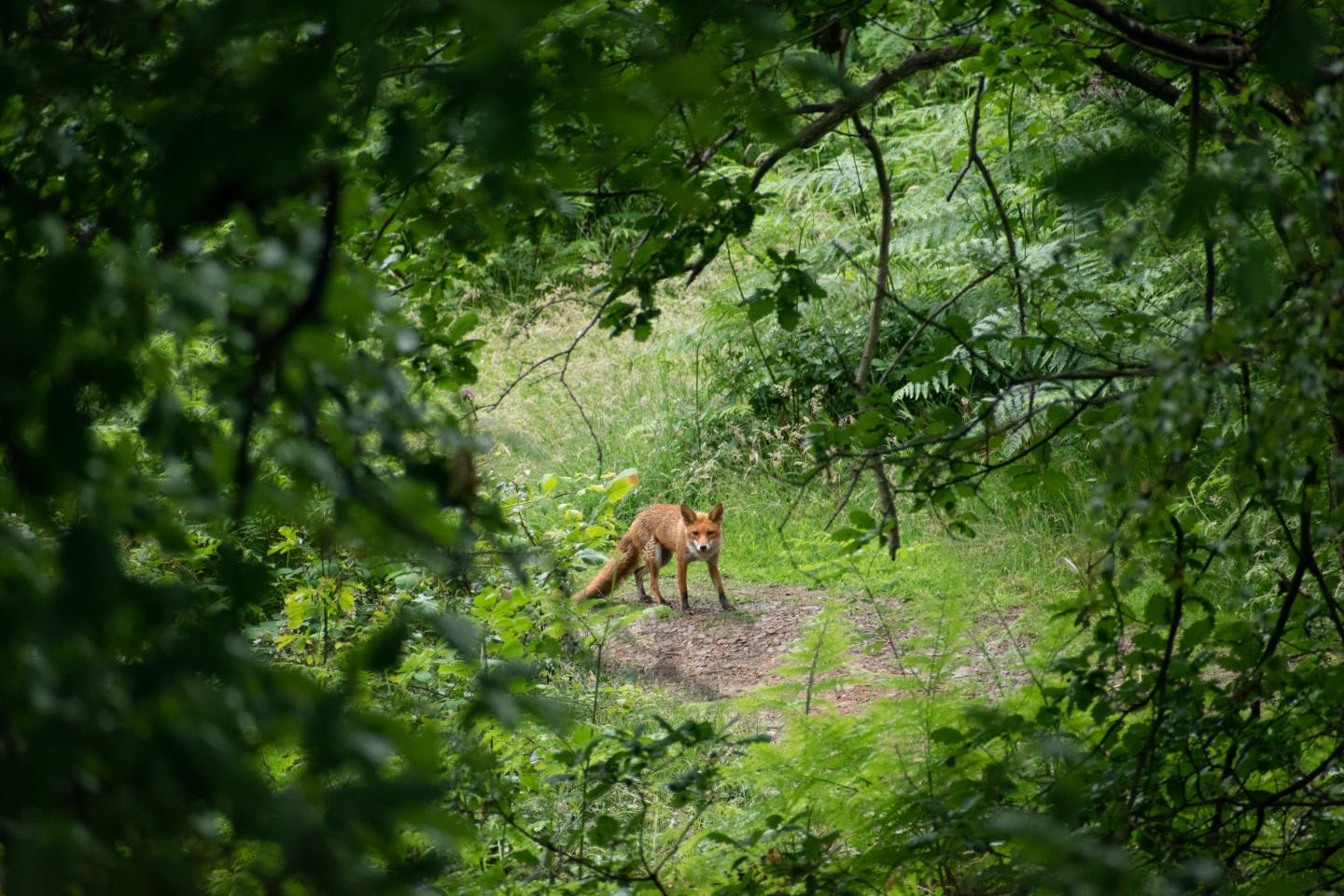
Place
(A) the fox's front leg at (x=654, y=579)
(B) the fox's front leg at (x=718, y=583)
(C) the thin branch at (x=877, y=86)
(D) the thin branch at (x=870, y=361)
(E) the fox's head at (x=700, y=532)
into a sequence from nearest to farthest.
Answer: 1. (C) the thin branch at (x=877, y=86)
2. (D) the thin branch at (x=870, y=361)
3. (E) the fox's head at (x=700, y=532)
4. (B) the fox's front leg at (x=718, y=583)
5. (A) the fox's front leg at (x=654, y=579)

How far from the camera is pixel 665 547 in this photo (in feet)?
27.7

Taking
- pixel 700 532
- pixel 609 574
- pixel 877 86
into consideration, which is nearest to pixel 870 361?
pixel 877 86

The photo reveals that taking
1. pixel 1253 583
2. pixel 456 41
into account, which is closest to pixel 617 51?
pixel 456 41

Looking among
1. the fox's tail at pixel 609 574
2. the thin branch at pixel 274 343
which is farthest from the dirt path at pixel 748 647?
the thin branch at pixel 274 343

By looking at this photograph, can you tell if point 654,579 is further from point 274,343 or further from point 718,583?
point 274,343

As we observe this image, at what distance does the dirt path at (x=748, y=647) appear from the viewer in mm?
6055

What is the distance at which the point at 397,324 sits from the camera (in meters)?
1.40

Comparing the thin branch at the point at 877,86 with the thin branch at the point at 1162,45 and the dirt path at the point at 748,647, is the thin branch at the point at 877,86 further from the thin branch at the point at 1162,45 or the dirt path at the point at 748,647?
the dirt path at the point at 748,647

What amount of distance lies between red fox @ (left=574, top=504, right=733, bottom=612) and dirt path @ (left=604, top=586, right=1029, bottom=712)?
8.8 inches

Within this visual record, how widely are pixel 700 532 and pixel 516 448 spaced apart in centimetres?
590

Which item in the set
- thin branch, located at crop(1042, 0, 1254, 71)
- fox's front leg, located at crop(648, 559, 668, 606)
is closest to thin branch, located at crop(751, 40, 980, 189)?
thin branch, located at crop(1042, 0, 1254, 71)

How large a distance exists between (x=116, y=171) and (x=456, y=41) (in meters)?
0.88

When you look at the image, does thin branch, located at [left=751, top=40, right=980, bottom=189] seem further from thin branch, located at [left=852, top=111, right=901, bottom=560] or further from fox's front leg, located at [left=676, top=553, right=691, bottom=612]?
fox's front leg, located at [left=676, top=553, right=691, bottom=612]

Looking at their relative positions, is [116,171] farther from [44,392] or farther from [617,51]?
[617,51]
